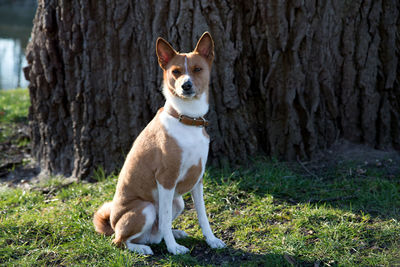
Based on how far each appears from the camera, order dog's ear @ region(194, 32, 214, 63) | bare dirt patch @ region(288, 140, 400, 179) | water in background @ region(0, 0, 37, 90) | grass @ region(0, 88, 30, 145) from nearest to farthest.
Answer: dog's ear @ region(194, 32, 214, 63), bare dirt patch @ region(288, 140, 400, 179), grass @ region(0, 88, 30, 145), water in background @ region(0, 0, 37, 90)

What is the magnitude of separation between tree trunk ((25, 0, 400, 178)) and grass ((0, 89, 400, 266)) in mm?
383

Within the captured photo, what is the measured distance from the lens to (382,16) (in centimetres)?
455

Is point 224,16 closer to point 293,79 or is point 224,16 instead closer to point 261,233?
point 293,79

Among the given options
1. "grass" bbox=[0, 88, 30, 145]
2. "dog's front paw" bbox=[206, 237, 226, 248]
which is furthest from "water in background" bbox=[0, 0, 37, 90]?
"dog's front paw" bbox=[206, 237, 226, 248]

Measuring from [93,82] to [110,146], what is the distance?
0.78 m

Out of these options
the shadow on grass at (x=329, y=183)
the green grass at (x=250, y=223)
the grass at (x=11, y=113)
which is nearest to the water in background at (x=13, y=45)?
the grass at (x=11, y=113)

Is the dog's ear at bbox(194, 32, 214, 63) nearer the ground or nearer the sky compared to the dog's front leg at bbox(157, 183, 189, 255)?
nearer the sky

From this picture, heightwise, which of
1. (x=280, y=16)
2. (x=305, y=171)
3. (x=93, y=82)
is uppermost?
(x=280, y=16)

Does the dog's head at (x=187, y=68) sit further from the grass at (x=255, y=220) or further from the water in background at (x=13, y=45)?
the water in background at (x=13, y=45)

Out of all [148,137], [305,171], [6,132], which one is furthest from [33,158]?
[305,171]

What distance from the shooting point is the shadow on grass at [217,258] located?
3.06 metres

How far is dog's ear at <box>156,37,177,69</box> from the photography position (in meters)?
3.22

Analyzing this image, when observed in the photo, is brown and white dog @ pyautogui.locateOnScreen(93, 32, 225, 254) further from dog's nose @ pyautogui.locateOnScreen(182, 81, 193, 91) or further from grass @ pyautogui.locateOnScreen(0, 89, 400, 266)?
grass @ pyautogui.locateOnScreen(0, 89, 400, 266)

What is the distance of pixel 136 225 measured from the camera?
10.6 feet
